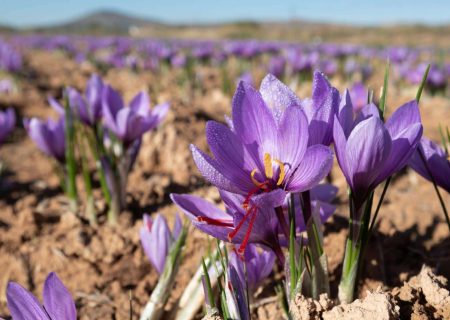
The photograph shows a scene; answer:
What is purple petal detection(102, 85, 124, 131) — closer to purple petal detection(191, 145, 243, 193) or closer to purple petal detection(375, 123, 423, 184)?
purple petal detection(191, 145, 243, 193)

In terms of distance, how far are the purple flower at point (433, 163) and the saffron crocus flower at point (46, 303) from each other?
738 millimetres

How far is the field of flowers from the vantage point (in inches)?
31.4

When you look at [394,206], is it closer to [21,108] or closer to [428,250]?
[428,250]

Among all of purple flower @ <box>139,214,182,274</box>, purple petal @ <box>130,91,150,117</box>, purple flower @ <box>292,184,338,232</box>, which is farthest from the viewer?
purple petal @ <box>130,91,150,117</box>

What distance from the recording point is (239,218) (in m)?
0.80

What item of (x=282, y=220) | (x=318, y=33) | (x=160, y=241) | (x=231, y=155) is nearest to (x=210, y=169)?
(x=231, y=155)

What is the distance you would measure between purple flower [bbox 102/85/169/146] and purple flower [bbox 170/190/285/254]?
0.76m

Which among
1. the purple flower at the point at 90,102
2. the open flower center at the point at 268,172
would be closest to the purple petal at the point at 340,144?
the open flower center at the point at 268,172

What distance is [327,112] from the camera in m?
0.79

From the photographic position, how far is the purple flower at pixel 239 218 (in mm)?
783

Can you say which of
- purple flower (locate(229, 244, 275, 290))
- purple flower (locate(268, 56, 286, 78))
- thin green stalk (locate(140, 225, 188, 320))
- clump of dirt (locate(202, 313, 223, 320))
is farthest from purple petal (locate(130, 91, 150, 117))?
purple flower (locate(268, 56, 286, 78))

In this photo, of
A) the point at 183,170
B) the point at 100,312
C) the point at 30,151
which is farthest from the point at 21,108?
the point at 100,312

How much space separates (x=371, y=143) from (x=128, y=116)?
105 centimetres

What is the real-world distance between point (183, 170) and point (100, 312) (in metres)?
1.25
